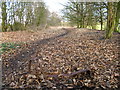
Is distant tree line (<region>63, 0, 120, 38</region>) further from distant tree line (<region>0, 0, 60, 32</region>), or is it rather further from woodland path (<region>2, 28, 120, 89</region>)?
woodland path (<region>2, 28, 120, 89</region>)

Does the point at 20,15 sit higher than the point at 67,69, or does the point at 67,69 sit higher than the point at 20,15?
the point at 20,15

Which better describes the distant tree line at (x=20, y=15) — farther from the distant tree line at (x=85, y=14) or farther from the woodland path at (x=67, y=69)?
the woodland path at (x=67, y=69)

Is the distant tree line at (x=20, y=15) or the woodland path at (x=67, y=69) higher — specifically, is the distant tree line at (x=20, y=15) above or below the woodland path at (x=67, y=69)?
above

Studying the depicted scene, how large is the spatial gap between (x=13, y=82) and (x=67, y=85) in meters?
1.68

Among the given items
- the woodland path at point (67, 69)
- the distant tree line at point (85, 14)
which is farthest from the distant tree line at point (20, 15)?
the woodland path at point (67, 69)

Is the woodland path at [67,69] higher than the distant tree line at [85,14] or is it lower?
lower

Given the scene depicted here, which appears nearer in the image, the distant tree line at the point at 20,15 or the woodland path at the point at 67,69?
the woodland path at the point at 67,69

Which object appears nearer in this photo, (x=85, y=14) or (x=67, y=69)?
(x=67, y=69)

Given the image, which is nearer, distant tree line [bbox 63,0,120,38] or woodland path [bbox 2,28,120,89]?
woodland path [bbox 2,28,120,89]

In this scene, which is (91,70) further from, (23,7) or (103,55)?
(23,7)

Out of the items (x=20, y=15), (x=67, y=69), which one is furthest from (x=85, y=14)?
(x=67, y=69)

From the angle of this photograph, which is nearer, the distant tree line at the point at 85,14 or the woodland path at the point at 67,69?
the woodland path at the point at 67,69

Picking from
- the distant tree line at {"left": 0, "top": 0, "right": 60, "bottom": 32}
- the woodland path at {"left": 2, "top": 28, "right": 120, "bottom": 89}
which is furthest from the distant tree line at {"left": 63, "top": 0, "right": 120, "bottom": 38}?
the woodland path at {"left": 2, "top": 28, "right": 120, "bottom": 89}

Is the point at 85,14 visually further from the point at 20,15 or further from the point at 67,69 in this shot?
the point at 67,69
